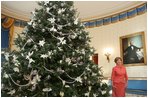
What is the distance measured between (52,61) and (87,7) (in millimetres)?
4905

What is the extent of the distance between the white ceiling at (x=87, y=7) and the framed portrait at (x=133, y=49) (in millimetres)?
1174

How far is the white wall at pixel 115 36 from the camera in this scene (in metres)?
6.52

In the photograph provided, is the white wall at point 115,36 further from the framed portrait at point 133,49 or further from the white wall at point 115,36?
the framed portrait at point 133,49

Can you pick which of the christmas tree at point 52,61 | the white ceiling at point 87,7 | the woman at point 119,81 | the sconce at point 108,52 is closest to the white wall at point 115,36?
the sconce at point 108,52

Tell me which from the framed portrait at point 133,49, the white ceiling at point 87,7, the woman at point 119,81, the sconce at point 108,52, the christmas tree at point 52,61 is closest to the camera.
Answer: the christmas tree at point 52,61

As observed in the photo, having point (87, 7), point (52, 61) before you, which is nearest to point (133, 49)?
point (87, 7)

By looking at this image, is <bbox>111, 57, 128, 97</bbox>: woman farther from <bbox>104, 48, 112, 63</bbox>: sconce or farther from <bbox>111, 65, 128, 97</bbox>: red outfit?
<bbox>104, 48, 112, 63</bbox>: sconce

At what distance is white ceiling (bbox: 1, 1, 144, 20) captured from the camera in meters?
6.90

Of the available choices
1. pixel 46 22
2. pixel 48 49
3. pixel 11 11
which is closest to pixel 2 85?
pixel 48 49

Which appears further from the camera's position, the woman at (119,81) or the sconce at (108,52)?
the sconce at (108,52)

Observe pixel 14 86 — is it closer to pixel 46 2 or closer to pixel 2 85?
pixel 2 85

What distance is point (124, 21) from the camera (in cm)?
721

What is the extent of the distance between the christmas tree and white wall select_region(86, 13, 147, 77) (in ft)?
12.9

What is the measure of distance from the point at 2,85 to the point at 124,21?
558 cm
